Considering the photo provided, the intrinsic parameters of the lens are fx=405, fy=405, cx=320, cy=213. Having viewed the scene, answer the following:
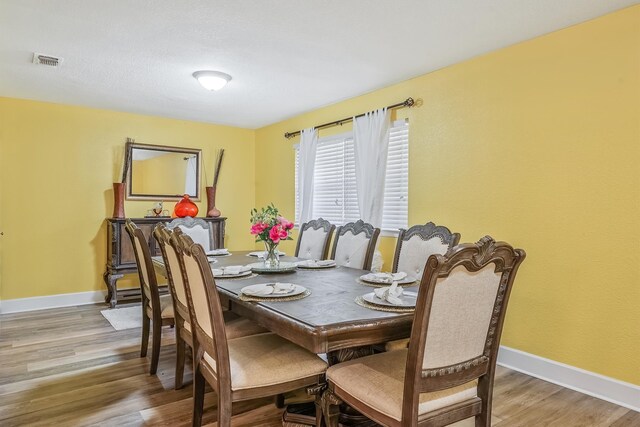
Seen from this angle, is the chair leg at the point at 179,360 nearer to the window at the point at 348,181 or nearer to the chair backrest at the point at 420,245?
the chair backrest at the point at 420,245

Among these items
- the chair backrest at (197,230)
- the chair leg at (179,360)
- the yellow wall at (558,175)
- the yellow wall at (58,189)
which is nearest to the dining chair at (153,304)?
the chair leg at (179,360)

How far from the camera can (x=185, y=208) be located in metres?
5.08

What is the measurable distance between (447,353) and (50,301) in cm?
476

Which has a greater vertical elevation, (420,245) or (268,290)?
(420,245)

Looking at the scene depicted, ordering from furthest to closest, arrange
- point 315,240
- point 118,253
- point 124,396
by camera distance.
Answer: point 118,253, point 315,240, point 124,396

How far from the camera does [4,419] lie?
2.18 meters

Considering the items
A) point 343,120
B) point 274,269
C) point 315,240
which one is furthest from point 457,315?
point 343,120

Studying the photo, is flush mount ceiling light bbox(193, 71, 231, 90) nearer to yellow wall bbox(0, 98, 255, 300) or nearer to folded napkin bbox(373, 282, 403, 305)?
yellow wall bbox(0, 98, 255, 300)

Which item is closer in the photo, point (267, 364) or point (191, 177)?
point (267, 364)

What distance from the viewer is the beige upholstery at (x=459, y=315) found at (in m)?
1.34

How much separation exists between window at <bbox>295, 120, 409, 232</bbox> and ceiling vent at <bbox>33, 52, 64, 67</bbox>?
105 inches

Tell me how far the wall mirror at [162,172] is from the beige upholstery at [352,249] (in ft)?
9.78

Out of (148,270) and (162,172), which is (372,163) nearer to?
(148,270)

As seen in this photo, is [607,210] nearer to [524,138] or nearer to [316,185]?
[524,138]
